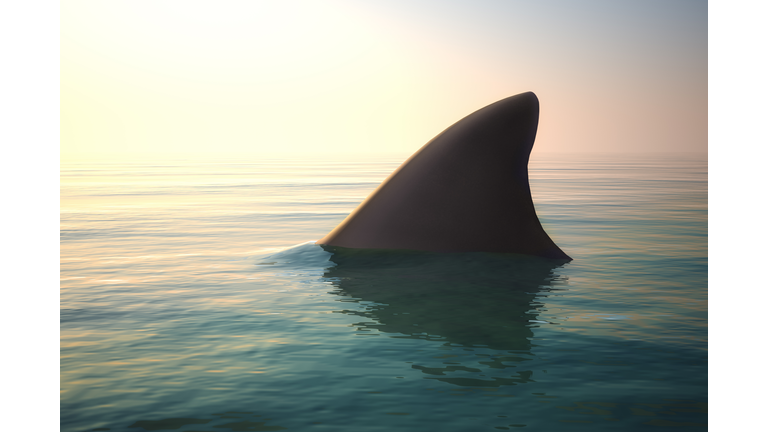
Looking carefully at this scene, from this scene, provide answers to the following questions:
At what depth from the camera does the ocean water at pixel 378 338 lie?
16.8 ft

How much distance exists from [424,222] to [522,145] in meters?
2.63

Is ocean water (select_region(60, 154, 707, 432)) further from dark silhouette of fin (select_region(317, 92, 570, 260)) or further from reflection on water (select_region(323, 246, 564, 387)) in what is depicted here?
dark silhouette of fin (select_region(317, 92, 570, 260))

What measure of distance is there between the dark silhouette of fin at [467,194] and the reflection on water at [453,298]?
36cm

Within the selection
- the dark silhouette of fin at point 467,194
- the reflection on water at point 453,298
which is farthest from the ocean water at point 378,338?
the dark silhouette of fin at point 467,194

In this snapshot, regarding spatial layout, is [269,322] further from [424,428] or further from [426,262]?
[426,262]

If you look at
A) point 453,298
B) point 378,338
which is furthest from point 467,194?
point 378,338

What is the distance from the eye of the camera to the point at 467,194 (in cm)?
1252

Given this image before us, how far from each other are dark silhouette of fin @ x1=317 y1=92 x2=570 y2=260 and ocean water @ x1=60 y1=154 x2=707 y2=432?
486mm

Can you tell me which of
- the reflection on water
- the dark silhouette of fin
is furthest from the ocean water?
the dark silhouette of fin

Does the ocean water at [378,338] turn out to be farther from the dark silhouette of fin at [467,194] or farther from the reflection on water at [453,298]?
the dark silhouette of fin at [467,194]

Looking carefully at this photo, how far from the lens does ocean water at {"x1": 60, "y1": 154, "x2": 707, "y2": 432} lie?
5.11 metres

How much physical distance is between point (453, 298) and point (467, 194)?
12.1 feet

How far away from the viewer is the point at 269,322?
798cm
